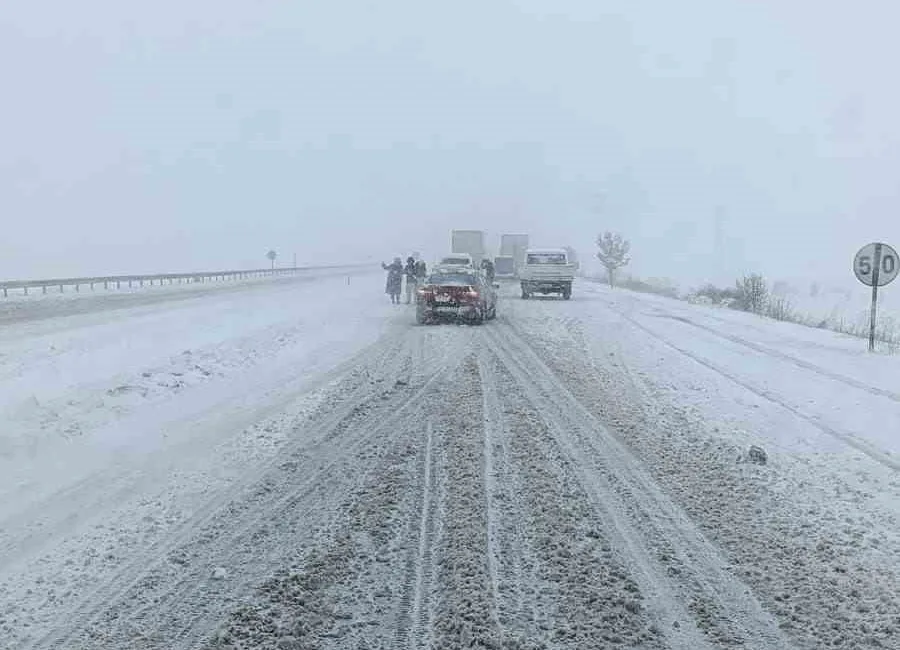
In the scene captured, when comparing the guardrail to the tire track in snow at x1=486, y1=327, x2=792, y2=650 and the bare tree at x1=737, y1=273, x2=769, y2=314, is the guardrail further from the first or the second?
the tire track in snow at x1=486, y1=327, x2=792, y2=650

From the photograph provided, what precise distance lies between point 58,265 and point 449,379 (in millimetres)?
87567

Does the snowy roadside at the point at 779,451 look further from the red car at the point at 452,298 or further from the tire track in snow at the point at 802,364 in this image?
the red car at the point at 452,298

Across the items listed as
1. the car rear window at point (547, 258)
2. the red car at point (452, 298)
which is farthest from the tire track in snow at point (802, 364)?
the car rear window at point (547, 258)

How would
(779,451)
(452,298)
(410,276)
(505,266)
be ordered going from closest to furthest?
(779,451) → (452,298) → (410,276) → (505,266)

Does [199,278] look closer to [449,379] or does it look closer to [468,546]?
[449,379]

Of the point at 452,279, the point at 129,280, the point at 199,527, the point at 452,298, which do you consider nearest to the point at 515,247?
the point at 129,280

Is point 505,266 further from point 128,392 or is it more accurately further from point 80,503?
point 80,503

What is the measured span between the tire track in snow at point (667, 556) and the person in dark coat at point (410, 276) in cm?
2299

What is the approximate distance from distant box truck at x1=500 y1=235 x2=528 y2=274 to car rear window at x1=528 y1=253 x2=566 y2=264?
25.2 metres

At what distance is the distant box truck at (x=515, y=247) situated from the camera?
213ft

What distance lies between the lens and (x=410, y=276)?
33062 millimetres

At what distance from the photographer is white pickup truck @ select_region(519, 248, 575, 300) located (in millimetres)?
37656

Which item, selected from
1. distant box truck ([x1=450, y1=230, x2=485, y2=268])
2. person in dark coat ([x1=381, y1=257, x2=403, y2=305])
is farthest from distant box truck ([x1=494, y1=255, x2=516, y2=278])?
person in dark coat ([x1=381, y1=257, x2=403, y2=305])

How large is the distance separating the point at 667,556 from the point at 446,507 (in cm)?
185
